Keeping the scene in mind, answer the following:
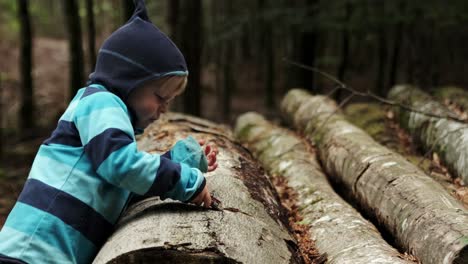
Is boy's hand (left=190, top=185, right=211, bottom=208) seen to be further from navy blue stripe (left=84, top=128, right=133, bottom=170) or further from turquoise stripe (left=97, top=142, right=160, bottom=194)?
navy blue stripe (left=84, top=128, right=133, bottom=170)

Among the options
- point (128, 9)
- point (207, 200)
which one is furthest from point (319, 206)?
A: point (128, 9)

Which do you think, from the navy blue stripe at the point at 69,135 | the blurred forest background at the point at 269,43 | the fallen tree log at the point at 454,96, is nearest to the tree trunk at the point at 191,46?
the blurred forest background at the point at 269,43

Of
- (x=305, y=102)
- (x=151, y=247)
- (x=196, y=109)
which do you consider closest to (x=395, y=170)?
(x=151, y=247)

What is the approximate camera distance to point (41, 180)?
9.19 feet

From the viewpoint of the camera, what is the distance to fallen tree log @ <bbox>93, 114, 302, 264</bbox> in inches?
103

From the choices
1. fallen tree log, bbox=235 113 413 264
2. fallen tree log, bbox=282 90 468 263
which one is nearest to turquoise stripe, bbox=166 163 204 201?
fallen tree log, bbox=235 113 413 264

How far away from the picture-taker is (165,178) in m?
2.68

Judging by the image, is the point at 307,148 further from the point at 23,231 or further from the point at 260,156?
the point at 23,231

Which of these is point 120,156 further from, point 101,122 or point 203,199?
point 203,199

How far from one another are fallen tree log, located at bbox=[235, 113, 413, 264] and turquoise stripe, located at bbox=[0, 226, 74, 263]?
5.26ft

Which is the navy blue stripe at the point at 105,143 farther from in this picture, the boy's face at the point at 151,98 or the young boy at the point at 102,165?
the boy's face at the point at 151,98

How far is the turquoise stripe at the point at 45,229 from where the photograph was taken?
2684 mm

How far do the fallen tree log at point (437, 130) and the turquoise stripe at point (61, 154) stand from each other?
3.31 meters

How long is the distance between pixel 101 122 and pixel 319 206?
2.17 metres
